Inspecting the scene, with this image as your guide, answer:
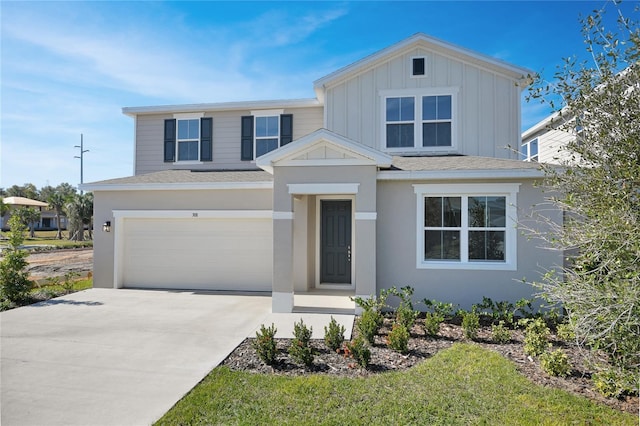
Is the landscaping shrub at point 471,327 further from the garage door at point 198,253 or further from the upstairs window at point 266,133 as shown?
the upstairs window at point 266,133

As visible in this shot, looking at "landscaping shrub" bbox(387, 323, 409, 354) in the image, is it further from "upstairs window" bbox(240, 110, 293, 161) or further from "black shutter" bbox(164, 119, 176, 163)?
"black shutter" bbox(164, 119, 176, 163)

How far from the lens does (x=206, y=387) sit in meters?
4.45

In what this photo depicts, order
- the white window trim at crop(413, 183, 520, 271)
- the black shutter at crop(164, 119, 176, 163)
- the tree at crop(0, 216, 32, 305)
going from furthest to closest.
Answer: the black shutter at crop(164, 119, 176, 163)
the tree at crop(0, 216, 32, 305)
the white window trim at crop(413, 183, 520, 271)

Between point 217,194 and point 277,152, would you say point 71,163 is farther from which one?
point 277,152

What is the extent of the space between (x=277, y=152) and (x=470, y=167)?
4453 mm

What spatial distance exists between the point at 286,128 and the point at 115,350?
27.8 ft

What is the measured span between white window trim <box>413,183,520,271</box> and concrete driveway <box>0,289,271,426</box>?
3996 millimetres

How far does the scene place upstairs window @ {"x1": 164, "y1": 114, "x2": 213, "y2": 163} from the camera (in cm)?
1263

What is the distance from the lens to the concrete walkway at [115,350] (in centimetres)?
402

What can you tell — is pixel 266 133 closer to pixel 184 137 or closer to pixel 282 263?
pixel 184 137

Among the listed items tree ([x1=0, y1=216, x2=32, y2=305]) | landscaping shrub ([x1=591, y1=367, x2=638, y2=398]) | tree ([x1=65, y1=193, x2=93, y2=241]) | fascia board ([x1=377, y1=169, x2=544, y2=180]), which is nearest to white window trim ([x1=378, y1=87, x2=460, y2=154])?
fascia board ([x1=377, y1=169, x2=544, y2=180])

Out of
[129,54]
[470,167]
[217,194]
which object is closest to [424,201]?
[470,167]

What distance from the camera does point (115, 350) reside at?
5.70 metres

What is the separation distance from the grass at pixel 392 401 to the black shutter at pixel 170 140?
9744mm
